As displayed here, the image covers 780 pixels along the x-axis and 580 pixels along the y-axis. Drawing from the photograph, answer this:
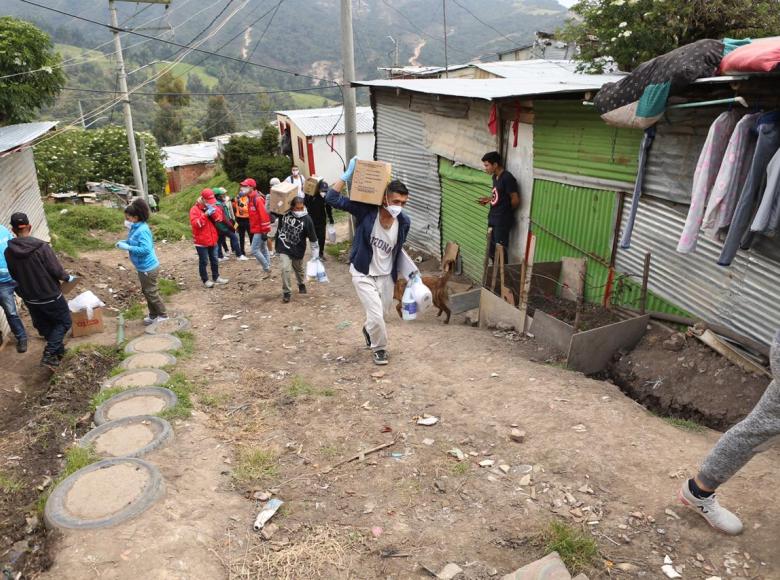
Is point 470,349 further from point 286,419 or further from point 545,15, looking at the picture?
point 545,15

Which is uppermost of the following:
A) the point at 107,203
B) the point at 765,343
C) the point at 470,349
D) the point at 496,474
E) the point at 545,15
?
the point at 545,15

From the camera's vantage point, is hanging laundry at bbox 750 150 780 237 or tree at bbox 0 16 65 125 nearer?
hanging laundry at bbox 750 150 780 237

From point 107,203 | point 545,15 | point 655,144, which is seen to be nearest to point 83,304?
point 655,144

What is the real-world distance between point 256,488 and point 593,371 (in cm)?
348

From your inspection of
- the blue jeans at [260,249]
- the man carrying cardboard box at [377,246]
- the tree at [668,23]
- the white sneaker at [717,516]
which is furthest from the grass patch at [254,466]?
the tree at [668,23]

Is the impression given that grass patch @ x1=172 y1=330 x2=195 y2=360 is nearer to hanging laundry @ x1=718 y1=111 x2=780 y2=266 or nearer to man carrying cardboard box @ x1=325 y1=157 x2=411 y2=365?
man carrying cardboard box @ x1=325 y1=157 x2=411 y2=365

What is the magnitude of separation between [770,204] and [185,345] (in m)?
5.86

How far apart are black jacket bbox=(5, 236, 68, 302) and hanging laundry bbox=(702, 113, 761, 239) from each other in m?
6.40

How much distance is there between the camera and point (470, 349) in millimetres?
6105

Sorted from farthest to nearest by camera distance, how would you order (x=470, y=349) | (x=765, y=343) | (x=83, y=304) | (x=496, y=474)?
(x=83, y=304), (x=470, y=349), (x=765, y=343), (x=496, y=474)

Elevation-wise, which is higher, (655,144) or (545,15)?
(545,15)

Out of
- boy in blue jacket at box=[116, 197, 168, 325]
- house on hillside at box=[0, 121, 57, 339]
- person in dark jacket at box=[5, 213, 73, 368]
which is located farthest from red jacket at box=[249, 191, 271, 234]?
person in dark jacket at box=[5, 213, 73, 368]

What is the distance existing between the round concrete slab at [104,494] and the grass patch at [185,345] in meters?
2.41

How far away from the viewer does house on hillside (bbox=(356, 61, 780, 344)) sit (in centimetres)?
467
